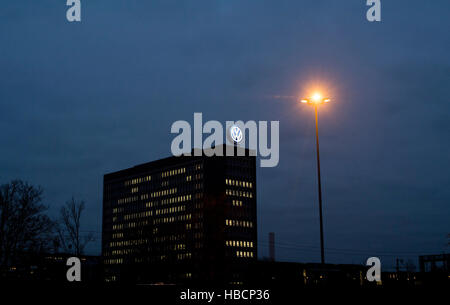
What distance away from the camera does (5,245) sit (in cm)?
5481

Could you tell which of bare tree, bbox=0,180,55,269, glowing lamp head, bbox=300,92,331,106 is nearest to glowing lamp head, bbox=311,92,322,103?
glowing lamp head, bbox=300,92,331,106

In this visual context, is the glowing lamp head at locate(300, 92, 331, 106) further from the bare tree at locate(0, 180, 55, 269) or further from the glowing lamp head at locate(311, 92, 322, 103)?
the bare tree at locate(0, 180, 55, 269)

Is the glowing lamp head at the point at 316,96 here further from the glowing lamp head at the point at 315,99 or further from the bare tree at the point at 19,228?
the bare tree at the point at 19,228

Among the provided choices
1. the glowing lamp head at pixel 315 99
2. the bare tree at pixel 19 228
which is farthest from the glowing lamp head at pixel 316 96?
the bare tree at pixel 19 228

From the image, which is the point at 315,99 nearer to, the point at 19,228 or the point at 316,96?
the point at 316,96

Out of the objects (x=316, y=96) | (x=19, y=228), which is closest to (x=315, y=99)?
(x=316, y=96)

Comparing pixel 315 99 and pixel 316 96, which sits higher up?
pixel 316 96
